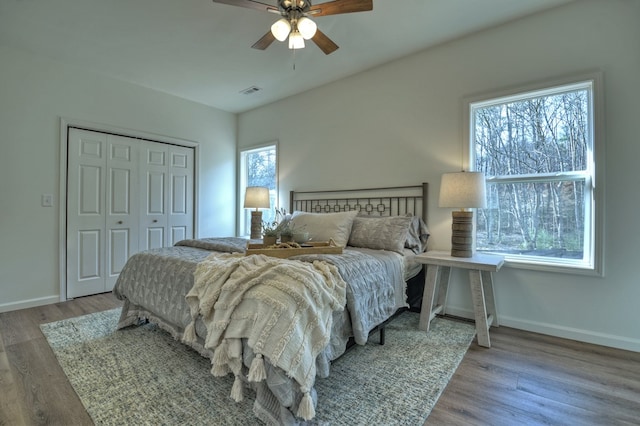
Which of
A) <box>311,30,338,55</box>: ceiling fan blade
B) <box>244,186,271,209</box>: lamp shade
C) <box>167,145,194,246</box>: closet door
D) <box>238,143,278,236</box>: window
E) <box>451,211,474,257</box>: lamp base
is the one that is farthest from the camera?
<box>238,143,278,236</box>: window

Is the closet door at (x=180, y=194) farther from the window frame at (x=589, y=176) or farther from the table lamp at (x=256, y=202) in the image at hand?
the window frame at (x=589, y=176)

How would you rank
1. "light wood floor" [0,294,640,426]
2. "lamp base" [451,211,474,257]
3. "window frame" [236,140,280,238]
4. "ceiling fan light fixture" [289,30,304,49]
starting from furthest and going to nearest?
"window frame" [236,140,280,238] < "lamp base" [451,211,474,257] < "ceiling fan light fixture" [289,30,304,49] < "light wood floor" [0,294,640,426]

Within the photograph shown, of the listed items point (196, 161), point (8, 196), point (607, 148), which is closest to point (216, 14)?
point (196, 161)

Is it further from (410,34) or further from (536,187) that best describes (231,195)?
(536,187)

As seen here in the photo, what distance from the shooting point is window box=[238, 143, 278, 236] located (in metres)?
4.74

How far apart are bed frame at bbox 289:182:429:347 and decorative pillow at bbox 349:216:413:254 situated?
433 mm

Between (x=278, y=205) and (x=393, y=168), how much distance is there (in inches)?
77.5

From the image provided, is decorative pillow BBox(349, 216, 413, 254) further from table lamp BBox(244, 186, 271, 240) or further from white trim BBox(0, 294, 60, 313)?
white trim BBox(0, 294, 60, 313)

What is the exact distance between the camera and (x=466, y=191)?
251 cm

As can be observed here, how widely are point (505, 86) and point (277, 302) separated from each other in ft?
9.17

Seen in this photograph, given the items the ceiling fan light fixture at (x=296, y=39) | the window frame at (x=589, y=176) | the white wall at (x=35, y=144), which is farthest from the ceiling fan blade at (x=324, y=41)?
the white wall at (x=35, y=144)

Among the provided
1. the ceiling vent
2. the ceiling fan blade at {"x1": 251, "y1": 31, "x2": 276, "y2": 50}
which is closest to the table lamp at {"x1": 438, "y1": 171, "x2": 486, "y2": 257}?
the ceiling fan blade at {"x1": 251, "y1": 31, "x2": 276, "y2": 50}

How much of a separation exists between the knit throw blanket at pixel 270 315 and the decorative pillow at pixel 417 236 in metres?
1.37

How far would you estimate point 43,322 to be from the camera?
→ 2.78 meters
